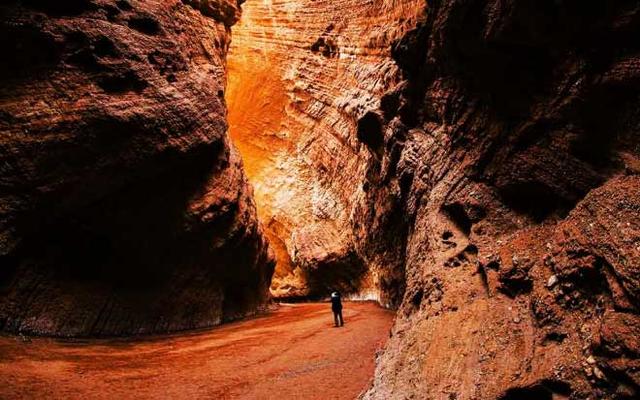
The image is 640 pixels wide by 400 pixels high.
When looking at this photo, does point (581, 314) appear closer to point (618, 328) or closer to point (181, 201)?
point (618, 328)

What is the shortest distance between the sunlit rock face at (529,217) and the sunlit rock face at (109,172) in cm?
852

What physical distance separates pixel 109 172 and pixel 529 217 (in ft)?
35.3

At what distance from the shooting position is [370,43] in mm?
23641

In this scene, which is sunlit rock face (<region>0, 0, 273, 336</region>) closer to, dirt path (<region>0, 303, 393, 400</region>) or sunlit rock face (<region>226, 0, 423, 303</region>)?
dirt path (<region>0, 303, 393, 400</region>)

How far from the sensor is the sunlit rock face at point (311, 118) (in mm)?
23688

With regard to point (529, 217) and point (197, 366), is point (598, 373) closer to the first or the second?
point (529, 217)

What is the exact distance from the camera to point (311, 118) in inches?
1193

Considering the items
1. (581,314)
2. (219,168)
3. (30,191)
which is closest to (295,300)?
(219,168)

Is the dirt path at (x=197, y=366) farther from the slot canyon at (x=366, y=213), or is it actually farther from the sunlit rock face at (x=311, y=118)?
the sunlit rock face at (x=311, y=118)

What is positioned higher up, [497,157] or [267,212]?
[267,212]

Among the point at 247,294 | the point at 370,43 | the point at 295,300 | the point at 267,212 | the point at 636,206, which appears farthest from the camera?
the point at 267,212

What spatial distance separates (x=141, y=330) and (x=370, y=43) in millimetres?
18935

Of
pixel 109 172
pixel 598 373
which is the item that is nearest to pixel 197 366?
pixel 109 172

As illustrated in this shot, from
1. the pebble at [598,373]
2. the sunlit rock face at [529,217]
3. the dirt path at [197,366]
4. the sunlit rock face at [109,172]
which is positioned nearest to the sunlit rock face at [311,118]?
the dirt path at [197,366]
